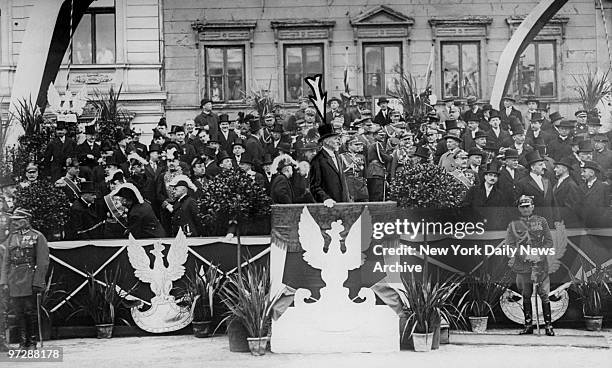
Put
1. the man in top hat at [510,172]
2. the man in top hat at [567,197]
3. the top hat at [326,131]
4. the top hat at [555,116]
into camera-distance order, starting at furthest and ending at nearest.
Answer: the top hat at [555,116] → the man in top hat at [510,172] → the man in top hat at [567,197] → the top hat at [326,131]

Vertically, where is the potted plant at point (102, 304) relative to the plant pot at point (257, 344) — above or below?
above

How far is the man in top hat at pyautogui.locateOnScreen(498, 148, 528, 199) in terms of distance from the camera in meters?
8.73

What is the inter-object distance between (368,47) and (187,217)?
7.29ft

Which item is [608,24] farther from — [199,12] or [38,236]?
[38,236]

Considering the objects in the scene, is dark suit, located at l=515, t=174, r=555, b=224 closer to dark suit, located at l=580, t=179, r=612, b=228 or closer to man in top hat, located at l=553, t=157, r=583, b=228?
man in top hat, located at l=553, t=157, r=583, b=228

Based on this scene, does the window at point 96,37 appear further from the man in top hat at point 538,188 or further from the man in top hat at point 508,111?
the man in top hat at point 538,188

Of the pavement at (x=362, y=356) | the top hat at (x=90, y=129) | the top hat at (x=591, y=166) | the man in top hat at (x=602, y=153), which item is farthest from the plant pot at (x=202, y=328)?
the man in top hat at (x=602, y=153)

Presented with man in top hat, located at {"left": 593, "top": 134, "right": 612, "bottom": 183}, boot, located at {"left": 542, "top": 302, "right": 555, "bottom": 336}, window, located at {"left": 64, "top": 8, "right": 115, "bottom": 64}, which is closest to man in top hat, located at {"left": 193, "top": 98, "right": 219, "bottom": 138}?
window, located at {"left": 64, "top": 8, "right": 115, "bottom": 64}

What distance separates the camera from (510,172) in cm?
886

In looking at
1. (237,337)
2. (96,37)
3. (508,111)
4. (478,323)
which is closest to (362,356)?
(237,337)

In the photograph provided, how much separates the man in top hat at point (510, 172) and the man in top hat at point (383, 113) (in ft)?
3.62

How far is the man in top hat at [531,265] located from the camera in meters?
8.34

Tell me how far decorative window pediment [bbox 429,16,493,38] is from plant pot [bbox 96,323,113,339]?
3.82 metres

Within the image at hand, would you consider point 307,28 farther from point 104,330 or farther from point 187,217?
point 104,330
